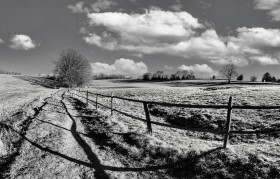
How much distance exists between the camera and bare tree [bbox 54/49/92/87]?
5864 centimetres

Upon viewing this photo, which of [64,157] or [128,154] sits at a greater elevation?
[128,154]

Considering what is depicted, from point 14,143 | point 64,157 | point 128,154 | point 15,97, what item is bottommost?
point 15,97

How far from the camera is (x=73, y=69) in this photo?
58.9 meters

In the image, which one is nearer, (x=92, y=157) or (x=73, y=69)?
(x=92, y=157)

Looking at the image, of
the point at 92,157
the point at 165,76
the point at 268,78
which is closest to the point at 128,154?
the point at 92,157

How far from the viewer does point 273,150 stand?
6.19 m

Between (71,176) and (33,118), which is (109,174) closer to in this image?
(71,176)

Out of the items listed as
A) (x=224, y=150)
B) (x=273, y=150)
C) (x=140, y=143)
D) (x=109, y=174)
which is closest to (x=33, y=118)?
(x=140, y=143)

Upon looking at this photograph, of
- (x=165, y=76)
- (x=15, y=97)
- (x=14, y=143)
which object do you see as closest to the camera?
(x=14, y=143)

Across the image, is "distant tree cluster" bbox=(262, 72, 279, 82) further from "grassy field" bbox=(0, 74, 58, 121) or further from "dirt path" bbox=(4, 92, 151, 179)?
"dirt path" bbox=(4, 92, 151, 179)

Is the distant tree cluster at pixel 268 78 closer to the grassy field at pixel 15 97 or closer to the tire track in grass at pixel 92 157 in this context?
the grassy field at pixel 15 97

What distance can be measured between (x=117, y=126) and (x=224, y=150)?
4722 millimetres

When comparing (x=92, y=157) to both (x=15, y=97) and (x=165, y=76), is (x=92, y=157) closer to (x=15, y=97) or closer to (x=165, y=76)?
(x=15, y=97)

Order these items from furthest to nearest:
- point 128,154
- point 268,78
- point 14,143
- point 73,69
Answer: point 268,78, point 73,69, point 14,143, point 128,154
